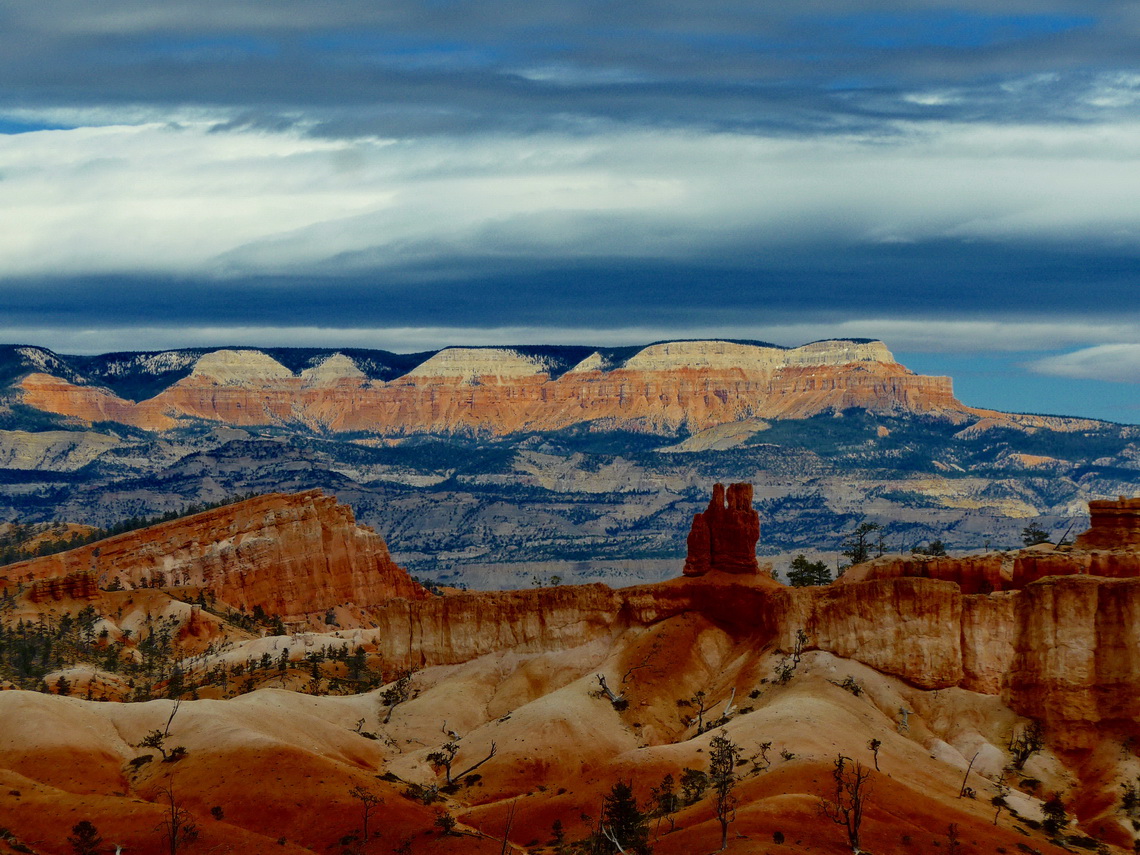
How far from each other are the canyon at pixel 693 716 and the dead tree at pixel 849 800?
1085mm

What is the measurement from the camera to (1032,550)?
15312 cm

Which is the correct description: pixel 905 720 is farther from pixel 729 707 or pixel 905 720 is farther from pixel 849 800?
pixel 849 800

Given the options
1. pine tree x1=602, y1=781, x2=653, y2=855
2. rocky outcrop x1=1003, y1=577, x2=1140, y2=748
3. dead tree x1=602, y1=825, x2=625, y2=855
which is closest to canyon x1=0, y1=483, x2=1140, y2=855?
rocky outcrop x1=1003, y1=577, x2=1140, y2=748

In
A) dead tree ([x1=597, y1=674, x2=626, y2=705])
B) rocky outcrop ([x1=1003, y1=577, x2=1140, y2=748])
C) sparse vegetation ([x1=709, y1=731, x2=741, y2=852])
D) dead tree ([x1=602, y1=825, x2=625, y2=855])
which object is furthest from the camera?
dead tree ([x1=597, y1=674, x2=626, y2=705])

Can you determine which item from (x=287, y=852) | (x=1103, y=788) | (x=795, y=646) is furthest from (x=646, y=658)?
(x=287, y=852)

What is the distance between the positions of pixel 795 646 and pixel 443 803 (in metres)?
37.0

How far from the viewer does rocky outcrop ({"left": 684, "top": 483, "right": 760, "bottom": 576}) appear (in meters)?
165

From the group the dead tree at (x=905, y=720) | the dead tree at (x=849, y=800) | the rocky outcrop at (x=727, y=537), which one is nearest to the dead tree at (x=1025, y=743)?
the dead tree at (x=905, y=720)

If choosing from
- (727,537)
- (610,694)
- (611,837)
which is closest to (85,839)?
(611,837)

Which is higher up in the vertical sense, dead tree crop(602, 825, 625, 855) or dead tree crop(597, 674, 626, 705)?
dead tree crop(597, 674, 626, 705)

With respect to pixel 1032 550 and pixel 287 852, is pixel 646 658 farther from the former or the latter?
pixel 287 852

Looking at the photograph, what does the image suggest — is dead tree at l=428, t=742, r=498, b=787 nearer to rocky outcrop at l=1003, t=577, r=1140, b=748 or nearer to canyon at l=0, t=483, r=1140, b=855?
canyon at l=0, t=483, r=1140, b=855

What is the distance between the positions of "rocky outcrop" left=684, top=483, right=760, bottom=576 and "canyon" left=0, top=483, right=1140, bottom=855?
0.24 meters

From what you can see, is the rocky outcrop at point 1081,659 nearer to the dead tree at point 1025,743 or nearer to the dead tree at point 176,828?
the dead tree at point 1025,743
